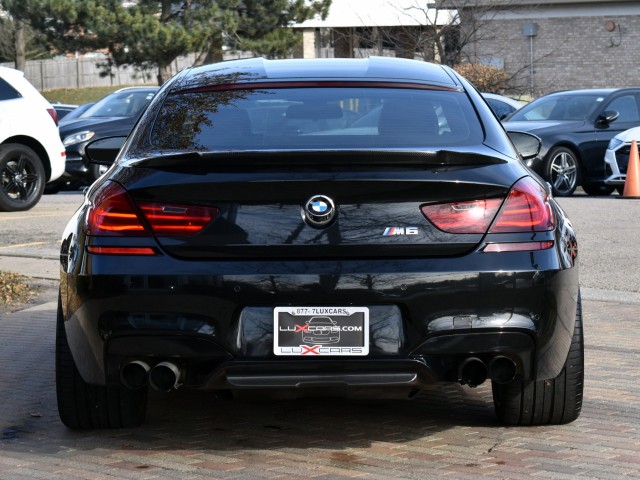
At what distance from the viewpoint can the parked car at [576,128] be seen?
1756cm

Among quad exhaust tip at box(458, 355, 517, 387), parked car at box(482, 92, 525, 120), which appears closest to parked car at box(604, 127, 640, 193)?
parked car at box(482, 92, 525, 120)

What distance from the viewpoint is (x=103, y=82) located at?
72.4m

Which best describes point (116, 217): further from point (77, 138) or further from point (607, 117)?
point (77, 138)

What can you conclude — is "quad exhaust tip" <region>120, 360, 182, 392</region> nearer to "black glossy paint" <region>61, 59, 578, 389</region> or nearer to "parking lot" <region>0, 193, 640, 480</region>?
"black glossy paint" <region>61, 59, 578, 389</region>

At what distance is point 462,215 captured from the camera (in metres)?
4.47

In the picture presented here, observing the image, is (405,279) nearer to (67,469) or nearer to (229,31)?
(67,469)

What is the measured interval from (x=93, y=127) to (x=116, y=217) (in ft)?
49.6

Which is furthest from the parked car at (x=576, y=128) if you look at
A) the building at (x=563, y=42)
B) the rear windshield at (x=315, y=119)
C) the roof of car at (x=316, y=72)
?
the building at (x=563, y=42)

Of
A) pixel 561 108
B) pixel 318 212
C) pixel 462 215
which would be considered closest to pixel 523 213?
pixel 462 215

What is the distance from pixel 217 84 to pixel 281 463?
1660 millimetres

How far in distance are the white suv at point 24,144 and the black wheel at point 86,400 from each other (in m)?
9.63

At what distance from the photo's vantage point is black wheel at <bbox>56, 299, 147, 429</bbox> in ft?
16.4

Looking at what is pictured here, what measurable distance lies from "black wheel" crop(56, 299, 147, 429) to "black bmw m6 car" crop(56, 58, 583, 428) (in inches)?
12.3

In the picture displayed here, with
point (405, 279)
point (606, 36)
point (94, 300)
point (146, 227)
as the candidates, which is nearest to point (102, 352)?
point (94, 300)
